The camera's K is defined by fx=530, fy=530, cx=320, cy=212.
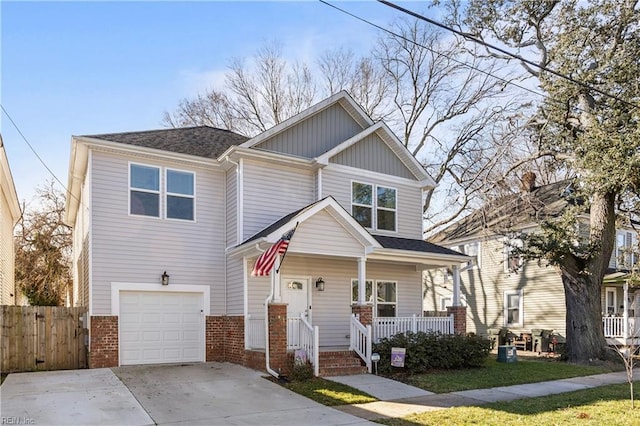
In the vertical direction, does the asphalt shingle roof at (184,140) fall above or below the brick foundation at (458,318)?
above

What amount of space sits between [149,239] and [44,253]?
13502mm

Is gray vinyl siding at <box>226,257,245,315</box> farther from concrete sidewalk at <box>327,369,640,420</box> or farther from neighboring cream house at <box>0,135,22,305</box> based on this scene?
neighboring cream house at <box>0,135,22,305</box>

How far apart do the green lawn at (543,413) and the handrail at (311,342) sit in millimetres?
3563

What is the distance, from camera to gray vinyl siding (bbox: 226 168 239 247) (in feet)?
46.5

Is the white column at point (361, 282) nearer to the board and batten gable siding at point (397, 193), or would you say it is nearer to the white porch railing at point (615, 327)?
the board and batten gable siding at point (397, 193)

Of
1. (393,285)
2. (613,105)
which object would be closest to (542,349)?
(393,285)

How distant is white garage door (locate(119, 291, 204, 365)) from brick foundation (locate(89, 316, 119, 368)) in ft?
0.69

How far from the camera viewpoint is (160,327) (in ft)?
44.2

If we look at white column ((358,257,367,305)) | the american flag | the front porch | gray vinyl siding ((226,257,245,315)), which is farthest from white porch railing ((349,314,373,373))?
the american flag

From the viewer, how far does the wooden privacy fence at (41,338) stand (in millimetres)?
12256

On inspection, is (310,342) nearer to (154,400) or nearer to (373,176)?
(154,400)

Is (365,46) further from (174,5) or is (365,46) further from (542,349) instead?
(174,5)

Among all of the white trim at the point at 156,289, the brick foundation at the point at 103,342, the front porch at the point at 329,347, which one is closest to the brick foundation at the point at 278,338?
the front porch at the point at 329,347

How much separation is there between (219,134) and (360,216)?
5461mm
